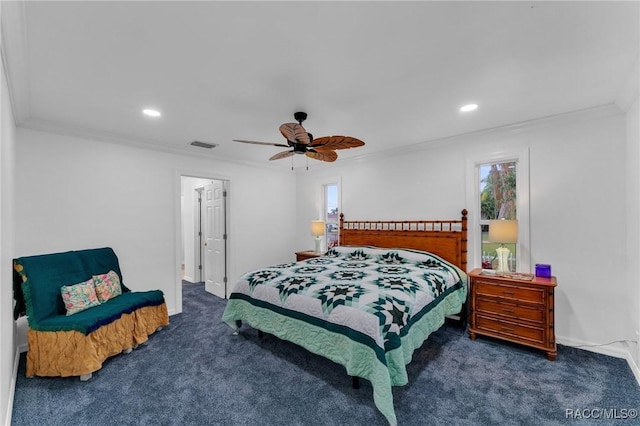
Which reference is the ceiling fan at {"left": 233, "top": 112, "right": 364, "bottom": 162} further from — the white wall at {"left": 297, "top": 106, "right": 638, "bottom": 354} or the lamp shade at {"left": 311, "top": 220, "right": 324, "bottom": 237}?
the lamp shade at {"left": 311, "top": 220, "right": 324, "bottom": 237}

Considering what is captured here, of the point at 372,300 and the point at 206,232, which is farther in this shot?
the point at 206,232

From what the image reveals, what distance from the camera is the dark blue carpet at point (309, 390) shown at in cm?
191

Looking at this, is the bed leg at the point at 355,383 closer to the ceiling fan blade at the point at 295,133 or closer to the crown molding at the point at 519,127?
the ceiling fan blade at the point at 295,133

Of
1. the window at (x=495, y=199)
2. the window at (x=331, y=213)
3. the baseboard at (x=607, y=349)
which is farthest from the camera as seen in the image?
the window at (x=331, y=213)

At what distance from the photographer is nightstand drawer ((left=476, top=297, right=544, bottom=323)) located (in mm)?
2707

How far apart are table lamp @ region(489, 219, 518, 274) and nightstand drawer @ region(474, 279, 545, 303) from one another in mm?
249

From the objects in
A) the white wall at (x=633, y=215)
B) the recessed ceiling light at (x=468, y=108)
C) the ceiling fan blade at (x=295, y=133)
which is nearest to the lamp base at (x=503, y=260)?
the white wall at (x=633, y=215)

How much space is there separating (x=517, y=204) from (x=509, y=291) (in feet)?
3.50

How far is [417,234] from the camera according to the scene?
3988mm

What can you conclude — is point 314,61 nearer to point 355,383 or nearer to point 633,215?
point 355,383

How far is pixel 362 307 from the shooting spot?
212 cm

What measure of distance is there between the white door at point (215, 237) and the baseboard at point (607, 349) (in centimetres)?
476

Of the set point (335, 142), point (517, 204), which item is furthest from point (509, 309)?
point (335, 142)

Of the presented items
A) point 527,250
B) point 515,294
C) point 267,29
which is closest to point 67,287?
point 267,29
